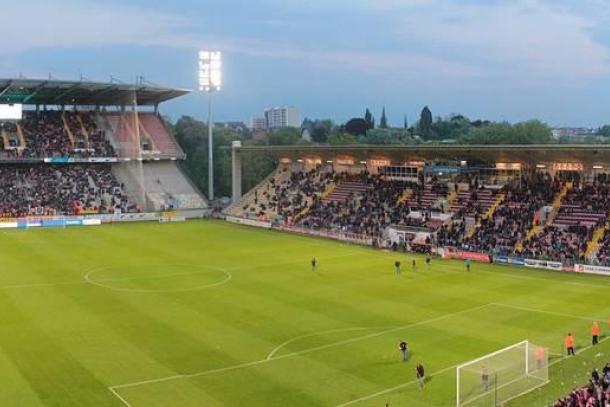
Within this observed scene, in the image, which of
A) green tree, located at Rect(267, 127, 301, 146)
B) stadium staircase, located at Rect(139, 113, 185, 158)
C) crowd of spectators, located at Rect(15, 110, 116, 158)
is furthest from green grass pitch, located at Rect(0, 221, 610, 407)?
green tree, located at Rect(267, 127, 301, 146)

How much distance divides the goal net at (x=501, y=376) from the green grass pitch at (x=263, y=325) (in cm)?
52

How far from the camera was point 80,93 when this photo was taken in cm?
7819

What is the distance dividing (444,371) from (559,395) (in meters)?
4.00

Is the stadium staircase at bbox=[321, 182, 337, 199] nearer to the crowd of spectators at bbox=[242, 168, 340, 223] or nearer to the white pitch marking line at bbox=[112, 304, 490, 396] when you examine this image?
the crowd of spectators at bbox=[242, 168, 340, 223]

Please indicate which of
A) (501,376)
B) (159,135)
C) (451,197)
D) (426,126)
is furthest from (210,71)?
(426,126)

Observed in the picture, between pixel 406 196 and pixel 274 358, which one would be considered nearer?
pixel 274 358

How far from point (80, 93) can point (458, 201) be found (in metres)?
46.7

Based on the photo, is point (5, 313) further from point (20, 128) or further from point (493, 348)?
point (20, 128)

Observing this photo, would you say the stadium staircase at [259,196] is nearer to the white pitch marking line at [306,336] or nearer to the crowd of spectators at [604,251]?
the crowd of spectators at [604,251]

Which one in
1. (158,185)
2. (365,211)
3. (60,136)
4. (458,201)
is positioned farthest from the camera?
(158,185)

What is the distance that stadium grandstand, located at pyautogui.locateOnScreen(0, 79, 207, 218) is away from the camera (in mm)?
72438

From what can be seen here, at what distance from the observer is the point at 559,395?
2011 centimetres

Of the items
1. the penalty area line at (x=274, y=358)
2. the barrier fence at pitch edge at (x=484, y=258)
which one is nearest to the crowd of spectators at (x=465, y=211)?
the barrier fence at pitch edge at (x=484, y=258)

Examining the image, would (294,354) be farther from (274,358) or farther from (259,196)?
(259,196)
